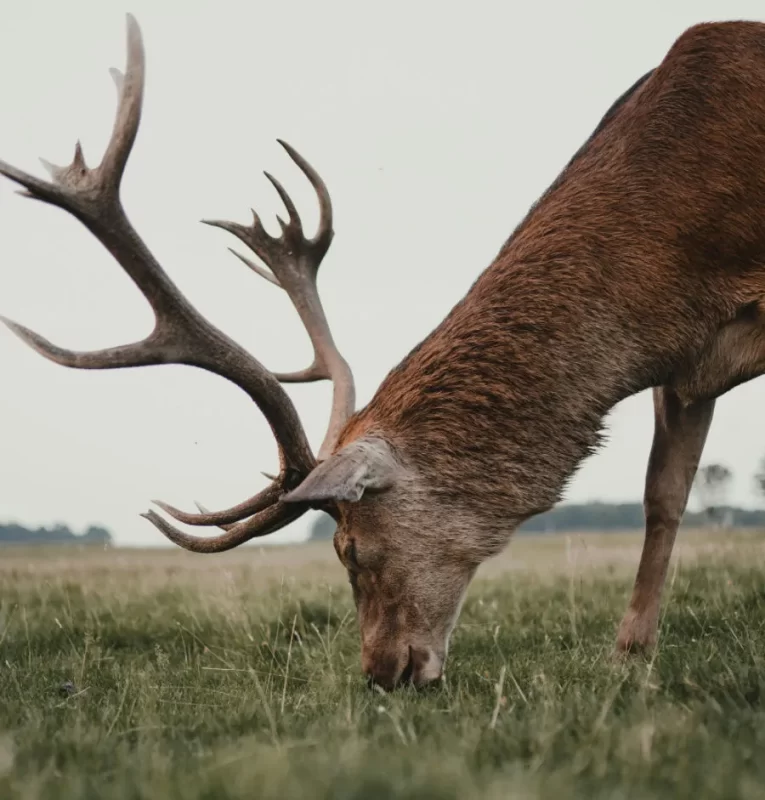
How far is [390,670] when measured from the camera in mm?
4320

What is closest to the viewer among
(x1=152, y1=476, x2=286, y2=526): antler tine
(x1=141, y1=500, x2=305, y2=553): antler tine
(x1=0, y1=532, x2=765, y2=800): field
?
(x1=0, y1=532, x2=765, y2=800): field

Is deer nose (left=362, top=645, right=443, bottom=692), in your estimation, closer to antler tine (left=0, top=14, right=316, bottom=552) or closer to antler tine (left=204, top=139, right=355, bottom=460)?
antler tine (left=0, top=14, right=316, bottom=552)

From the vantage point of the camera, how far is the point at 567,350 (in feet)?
14.3

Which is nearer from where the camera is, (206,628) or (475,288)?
(475,288)

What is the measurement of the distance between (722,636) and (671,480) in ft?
2.84

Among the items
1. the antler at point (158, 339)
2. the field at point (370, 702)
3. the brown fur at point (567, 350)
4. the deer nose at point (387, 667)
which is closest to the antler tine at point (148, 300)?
the antler at point (158, 339)

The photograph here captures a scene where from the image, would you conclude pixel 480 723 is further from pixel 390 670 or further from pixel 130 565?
pixel 130 565

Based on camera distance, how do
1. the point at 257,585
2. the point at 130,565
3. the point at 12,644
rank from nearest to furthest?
the point at 12,644
the point at 257,585
the point at 130,565

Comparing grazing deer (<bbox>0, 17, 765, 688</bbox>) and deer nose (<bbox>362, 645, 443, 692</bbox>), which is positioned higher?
grazing deer (<bbox>0, 17, 765, 688</bbox>)

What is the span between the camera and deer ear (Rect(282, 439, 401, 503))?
3789 mm

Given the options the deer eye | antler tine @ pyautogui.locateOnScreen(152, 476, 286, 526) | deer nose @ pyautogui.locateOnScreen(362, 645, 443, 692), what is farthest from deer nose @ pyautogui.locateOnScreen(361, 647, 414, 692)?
antler tine @ pyautogui.locateOnScreen(152, 476, 286, 526)

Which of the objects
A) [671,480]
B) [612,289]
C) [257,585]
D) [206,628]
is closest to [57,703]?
[206,628]

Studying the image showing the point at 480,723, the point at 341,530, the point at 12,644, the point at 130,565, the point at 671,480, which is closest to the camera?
the point at 480,723

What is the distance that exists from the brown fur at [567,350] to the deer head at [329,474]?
1 centimetres
